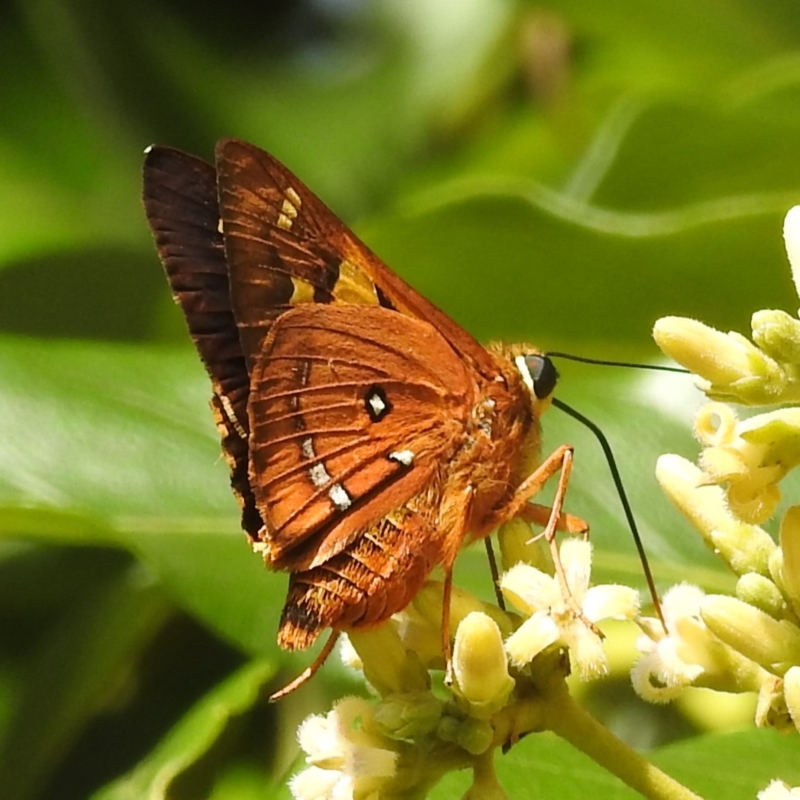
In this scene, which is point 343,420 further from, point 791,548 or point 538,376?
point 791,548

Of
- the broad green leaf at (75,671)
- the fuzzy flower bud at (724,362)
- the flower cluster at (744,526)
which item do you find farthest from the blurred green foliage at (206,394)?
the fuzzy flower bud at (724,362)

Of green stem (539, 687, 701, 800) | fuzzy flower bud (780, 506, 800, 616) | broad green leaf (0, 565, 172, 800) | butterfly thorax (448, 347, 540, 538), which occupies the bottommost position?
broad green leaf (0, 565, 172, 800)

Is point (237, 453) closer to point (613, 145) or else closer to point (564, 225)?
point (564, 225)

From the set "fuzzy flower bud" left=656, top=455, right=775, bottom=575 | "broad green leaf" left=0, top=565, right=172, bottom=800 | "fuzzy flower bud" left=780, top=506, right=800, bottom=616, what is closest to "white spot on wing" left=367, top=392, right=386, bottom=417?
"fuzzy flower bud" left=656, top=455, right=775, bottom=575

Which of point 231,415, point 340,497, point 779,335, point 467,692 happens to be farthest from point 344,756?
point 779,335

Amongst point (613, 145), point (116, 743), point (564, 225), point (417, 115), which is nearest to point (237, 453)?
point (116, 743)

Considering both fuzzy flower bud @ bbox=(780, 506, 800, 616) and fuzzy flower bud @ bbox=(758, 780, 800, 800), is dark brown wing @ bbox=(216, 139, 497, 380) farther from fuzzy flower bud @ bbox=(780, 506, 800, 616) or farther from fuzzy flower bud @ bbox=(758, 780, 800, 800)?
fuzzy flower bud @ bbox=(758, 780, 800, 800)

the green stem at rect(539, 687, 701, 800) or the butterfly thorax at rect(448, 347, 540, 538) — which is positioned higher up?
the butterfly thorax at rect(448, 347, 540, 538)
